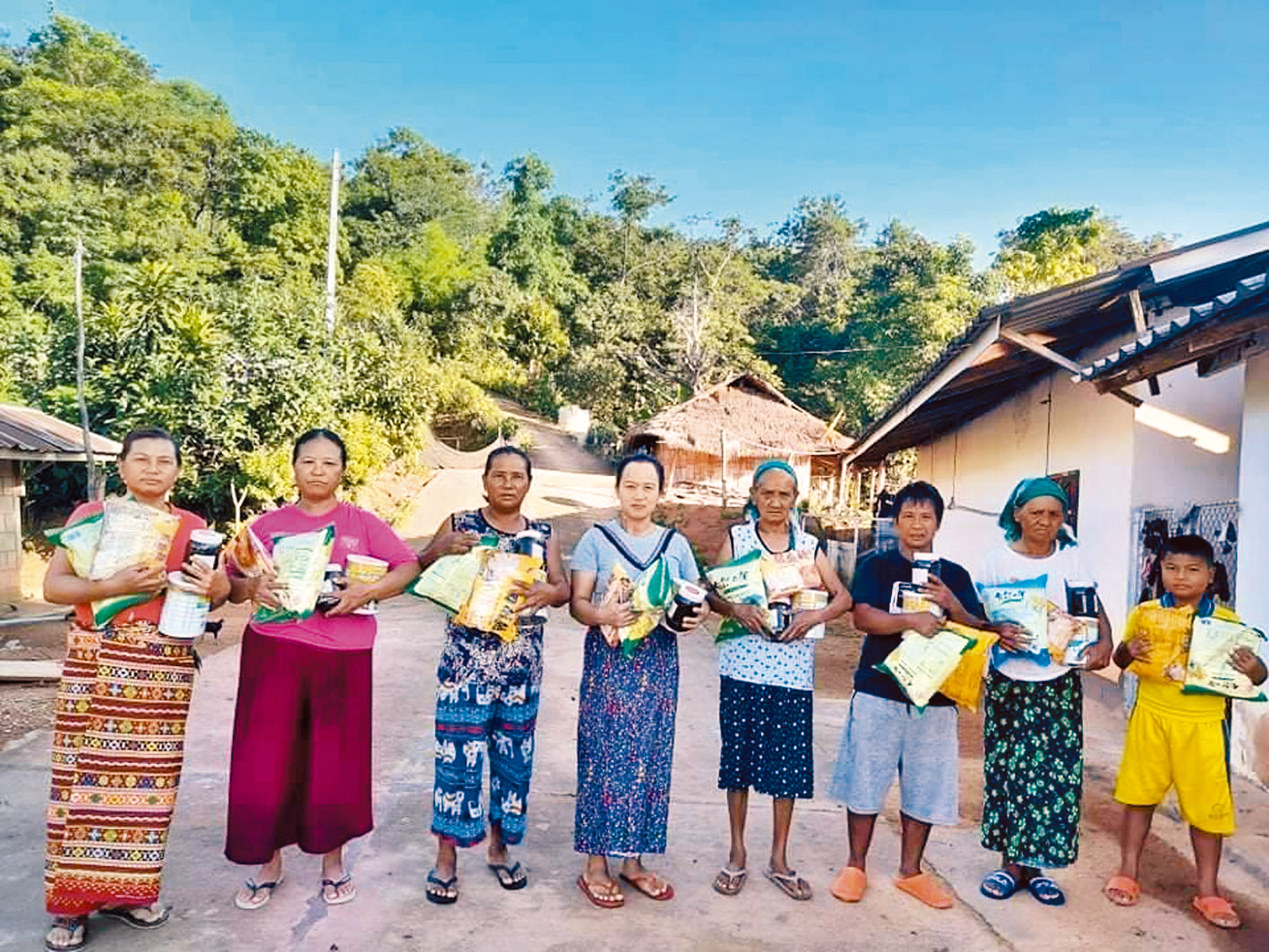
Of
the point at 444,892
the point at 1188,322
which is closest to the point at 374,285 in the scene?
the point at 1188,322

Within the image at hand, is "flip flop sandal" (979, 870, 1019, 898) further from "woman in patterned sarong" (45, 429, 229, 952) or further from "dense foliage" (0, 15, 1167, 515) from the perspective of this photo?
"dense foliage" (0, 15, 1167, 515)

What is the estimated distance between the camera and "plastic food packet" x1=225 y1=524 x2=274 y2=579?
2840 millimetres

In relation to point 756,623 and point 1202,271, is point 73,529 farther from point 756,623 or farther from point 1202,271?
point 1202,271

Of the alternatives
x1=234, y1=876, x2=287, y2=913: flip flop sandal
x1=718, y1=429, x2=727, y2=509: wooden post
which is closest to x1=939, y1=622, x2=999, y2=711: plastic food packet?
x1=234, y1=876, x2=287, y2=913: flip flop sandal

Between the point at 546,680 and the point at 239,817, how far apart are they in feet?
15.3

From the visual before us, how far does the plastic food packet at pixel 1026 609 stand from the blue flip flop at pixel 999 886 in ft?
2.98

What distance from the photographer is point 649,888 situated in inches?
123

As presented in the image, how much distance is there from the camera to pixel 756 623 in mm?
3000

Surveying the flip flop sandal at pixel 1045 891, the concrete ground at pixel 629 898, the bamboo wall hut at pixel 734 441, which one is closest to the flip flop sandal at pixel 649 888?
the concrete ground at pixel 629 898

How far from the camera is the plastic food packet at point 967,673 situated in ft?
9.83

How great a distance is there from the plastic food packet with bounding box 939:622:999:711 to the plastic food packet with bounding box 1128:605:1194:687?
581 mm

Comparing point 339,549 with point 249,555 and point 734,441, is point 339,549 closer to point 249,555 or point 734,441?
point 249,555

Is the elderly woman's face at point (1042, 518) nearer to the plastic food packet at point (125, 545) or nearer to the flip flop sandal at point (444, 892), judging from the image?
the flip flop sandal at point (444, 892)

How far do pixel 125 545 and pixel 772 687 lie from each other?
2.15 meters
